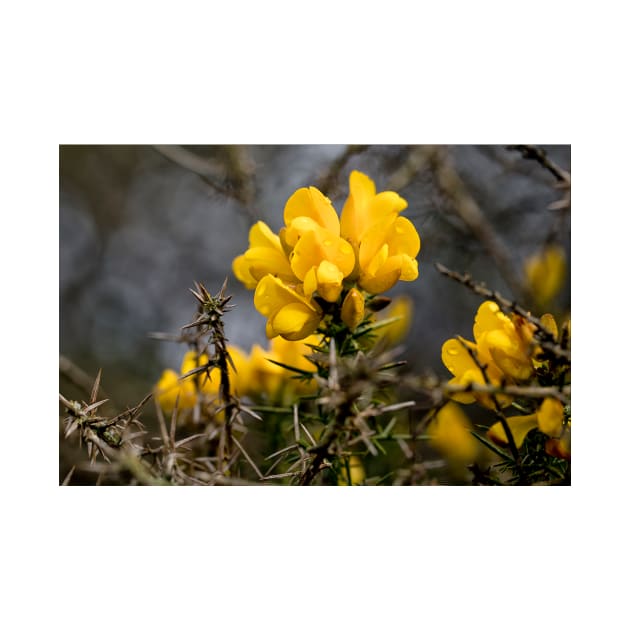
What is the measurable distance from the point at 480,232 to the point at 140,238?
878mm

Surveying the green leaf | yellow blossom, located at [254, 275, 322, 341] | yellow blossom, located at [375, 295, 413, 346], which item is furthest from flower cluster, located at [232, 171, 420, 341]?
yellow blossom, located at [375, 295, 413, 346]

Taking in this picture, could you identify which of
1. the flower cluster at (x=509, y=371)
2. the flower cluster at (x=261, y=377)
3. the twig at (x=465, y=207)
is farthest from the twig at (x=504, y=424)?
the twig at (x=465, y=207)

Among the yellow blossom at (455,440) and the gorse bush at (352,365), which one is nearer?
the gorse bush at (352,365)

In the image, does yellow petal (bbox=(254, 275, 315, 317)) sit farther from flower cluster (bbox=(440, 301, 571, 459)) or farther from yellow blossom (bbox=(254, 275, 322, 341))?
flower cluster (bbox=(440, 301, 571, 459))

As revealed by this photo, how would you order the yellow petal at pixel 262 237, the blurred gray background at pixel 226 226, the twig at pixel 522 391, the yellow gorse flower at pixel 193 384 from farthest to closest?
the blurred gray background at pixel 226 226
the yellow gorse flower at pixel 193 384
the yellow petal at pixel 262 237
the twig at pixel 522 391

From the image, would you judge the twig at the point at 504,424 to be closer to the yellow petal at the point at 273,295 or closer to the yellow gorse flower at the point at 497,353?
the yellow gorse flower at the point at 497,353

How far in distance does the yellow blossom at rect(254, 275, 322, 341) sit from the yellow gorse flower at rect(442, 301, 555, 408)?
0.73 feet

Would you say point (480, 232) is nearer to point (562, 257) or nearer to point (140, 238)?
point (562, 257)

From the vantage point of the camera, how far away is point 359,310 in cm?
100

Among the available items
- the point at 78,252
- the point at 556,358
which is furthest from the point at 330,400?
the point at 78,252

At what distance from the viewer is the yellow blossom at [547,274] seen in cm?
149

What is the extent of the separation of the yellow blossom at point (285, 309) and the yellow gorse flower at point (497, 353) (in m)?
0.22

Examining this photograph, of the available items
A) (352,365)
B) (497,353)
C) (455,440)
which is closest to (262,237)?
(352,365)

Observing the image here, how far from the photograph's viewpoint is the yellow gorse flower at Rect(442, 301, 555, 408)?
3.28 ft
